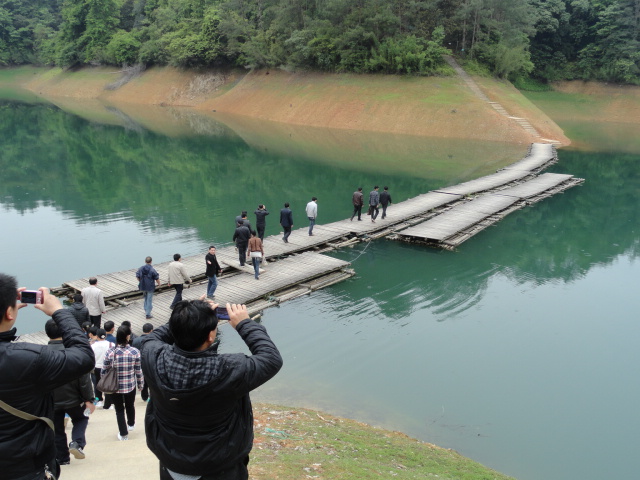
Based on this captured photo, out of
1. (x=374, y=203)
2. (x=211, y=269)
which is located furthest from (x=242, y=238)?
(x=374, y=203)

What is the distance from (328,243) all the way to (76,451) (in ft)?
44.6

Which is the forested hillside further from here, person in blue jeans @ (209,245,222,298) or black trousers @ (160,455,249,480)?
black trousers @ (160,455,249,480)

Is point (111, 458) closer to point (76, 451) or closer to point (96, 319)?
point (76, 451)

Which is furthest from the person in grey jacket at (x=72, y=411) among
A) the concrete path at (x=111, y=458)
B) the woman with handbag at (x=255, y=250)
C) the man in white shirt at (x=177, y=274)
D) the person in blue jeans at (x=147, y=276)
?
the woman with handbag at (x=255, y=250)

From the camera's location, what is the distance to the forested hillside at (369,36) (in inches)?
2078

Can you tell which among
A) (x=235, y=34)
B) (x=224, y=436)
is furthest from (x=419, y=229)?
(x=235, y=34)

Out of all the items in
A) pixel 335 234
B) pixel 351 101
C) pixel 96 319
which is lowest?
pixel 335 234

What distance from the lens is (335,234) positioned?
19.4 meters

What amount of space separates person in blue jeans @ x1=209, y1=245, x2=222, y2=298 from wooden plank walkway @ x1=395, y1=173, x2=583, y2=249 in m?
8.53

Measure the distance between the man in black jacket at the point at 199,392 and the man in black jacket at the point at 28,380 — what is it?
0.48 m

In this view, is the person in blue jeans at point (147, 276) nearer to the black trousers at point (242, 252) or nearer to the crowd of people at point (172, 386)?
the black trousers at point (242, 252)

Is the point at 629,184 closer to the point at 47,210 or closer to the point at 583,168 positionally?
the point at 583,168

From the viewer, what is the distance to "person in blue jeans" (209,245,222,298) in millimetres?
13096

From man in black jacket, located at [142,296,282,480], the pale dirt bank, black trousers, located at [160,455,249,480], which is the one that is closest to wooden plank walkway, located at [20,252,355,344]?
black trousers, located at [160,455,249,480]
